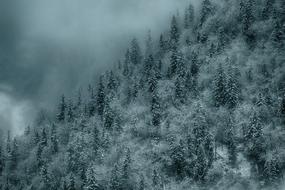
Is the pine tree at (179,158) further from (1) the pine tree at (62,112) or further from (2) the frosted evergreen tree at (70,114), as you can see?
(1) the pine tree at (62,112)

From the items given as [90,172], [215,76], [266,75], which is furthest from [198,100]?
[90,172]

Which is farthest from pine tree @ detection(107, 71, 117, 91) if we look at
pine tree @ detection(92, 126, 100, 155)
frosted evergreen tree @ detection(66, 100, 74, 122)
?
Result: pine tree @ detection(92, 126, 100, 155)

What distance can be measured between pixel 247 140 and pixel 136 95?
149ft

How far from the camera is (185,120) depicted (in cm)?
12244

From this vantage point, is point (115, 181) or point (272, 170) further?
point (115, 181)

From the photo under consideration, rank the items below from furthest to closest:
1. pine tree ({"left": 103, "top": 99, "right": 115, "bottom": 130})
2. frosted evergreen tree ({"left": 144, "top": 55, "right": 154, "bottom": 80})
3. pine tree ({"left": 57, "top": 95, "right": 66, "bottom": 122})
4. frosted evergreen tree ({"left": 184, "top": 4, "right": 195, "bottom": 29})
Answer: frosted evergreen tree ({"left": 184, "top": 4, "right": 195, "bottom": 29}) → pine tree ({"left": 57, "top": 95, "right": 66, "bottom": 122}) → frosted evergreen tree ({"left": 144, "top": 55, "right": 154, "bottom": 80}) → pine tree ({"left": 103, "top": 99, "right": 115, "bottom": 130})

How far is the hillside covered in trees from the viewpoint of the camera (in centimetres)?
10788

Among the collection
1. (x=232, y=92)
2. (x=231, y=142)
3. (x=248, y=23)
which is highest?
(x=248, y=23)

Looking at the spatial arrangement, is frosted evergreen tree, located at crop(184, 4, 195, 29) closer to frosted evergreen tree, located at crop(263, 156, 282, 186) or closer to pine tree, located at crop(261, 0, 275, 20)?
pine tree, located at crop(261, 0, 275, 20)

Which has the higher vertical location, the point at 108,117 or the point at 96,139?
the point at 108,117

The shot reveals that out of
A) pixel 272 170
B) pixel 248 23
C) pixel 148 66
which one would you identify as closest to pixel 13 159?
pixel 148 66

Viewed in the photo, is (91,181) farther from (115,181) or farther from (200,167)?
(200,167)

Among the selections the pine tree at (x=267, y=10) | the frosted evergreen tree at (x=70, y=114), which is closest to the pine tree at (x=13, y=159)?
the frosted evergreen tree at (x=70, y=114)

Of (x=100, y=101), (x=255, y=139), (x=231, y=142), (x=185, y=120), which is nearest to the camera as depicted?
(x=255, y=139)
